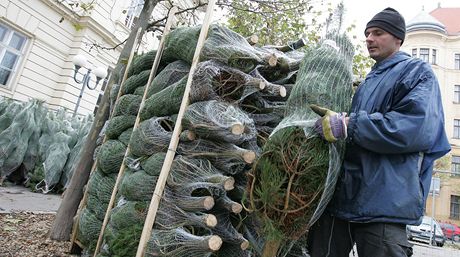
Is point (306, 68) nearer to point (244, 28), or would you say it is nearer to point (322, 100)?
point (322, 100)

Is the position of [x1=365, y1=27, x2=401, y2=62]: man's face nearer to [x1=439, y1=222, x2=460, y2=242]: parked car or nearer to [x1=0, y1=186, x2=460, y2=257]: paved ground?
[x1=0, y1=186, x2=460, y2=257]: paved ground

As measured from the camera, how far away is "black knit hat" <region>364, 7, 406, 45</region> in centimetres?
211

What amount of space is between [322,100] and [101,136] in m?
3.41

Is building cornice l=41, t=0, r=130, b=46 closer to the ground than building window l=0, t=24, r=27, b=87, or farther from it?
farther from it

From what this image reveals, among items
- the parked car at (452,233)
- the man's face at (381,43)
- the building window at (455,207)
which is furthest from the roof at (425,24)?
the man's face at (381,43)

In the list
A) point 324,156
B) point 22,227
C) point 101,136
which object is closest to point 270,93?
point 324,156

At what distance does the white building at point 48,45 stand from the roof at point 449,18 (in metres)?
32.7

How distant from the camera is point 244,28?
7.65 m

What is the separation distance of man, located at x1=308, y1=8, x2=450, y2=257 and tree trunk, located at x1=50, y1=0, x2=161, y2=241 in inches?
138

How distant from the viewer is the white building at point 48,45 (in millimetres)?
11805

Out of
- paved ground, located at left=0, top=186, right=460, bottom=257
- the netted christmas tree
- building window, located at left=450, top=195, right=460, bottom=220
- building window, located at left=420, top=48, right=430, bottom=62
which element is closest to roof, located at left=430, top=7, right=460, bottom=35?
building window, located at left=420, top=48, right=430, bottom=62

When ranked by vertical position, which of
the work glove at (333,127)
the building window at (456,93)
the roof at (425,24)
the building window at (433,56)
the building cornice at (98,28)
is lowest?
the work glove at (333,127)

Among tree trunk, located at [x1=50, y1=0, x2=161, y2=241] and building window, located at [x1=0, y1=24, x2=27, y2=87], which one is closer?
tree trunk, located at [x1=50, y1=0, x2=161, y2=241]

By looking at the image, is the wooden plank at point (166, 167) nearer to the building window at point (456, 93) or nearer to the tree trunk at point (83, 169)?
the tree trunk at point (83, 169)
